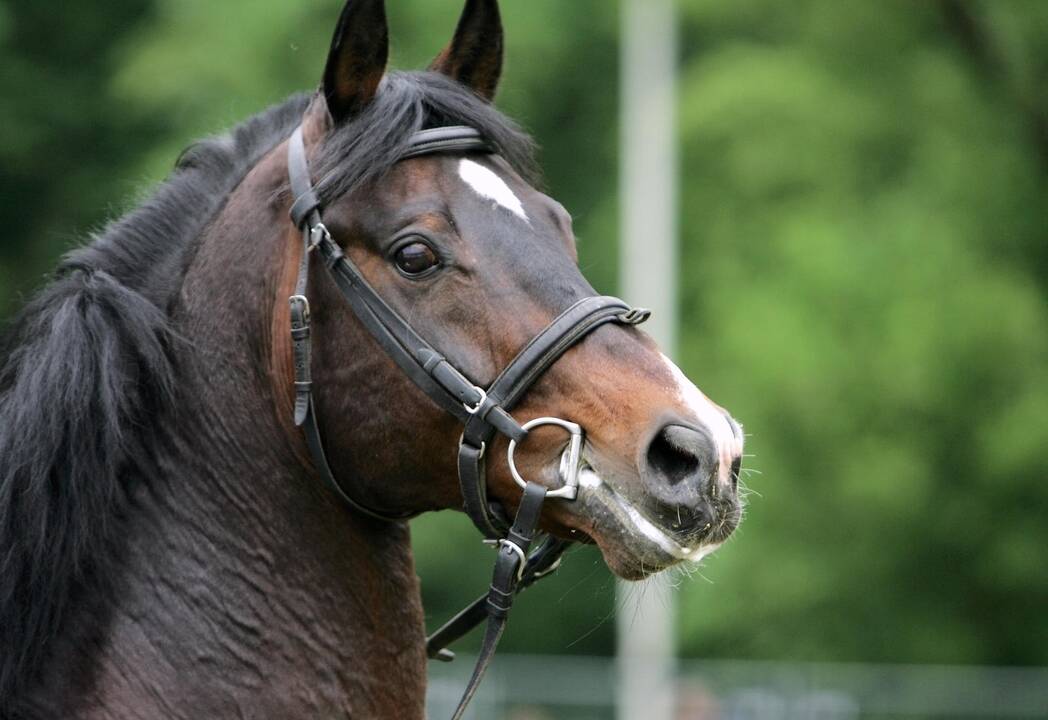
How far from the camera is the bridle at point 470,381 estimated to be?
354 centimetres

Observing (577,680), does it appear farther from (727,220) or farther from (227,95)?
(227,95)

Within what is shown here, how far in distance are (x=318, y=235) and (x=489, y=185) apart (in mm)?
450

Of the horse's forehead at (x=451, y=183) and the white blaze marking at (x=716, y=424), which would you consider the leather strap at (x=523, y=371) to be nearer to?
the white blaze marking at (x=716, y=424)

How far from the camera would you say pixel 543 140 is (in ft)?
72.1

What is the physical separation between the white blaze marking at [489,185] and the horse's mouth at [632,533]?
716 millimetres

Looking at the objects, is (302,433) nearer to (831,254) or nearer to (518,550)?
(518,550)

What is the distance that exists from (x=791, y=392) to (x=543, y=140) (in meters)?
6.40

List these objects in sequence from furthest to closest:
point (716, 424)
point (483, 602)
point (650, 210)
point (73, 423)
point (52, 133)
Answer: point (52, 133)
point (650, 210)
point (483, 602)
point (73, 423)
point (716, 424)

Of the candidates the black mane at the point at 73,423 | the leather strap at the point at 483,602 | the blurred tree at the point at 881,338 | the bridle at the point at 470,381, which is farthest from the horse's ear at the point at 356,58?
the blurred tree at the point at 881,338

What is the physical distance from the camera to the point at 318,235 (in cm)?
375

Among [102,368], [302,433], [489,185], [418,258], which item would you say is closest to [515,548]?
[302,433]

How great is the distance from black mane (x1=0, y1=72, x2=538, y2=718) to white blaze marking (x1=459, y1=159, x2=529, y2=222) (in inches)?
5.8

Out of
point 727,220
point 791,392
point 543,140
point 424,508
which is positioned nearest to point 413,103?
point 424,508

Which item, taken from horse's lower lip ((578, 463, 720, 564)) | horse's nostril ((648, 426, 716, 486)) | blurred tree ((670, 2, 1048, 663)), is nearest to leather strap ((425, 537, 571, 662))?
horse's lower lip ((578, 463, 720, 564))
